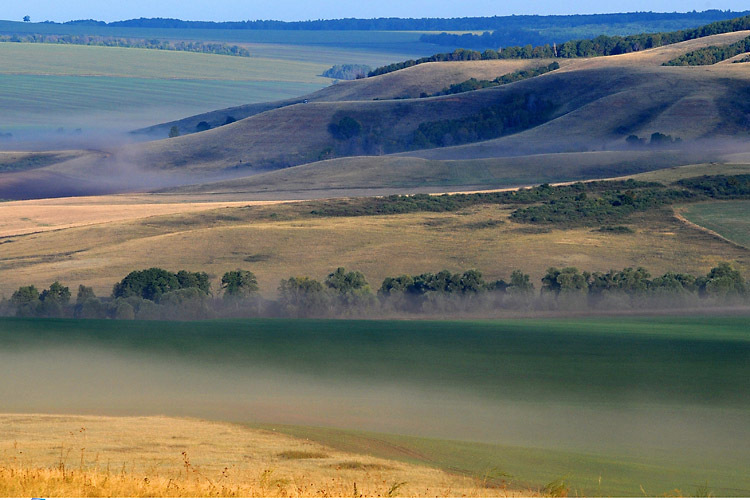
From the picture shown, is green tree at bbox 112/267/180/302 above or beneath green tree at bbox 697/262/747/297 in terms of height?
above

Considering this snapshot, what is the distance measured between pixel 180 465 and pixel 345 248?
4280 centimetres

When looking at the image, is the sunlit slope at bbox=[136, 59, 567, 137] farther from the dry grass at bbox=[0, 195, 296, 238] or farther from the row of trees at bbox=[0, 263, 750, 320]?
the row of trees at bbox=[0, 263, 750, 320]

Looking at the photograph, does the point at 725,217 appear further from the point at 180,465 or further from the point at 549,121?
the point at 549,121

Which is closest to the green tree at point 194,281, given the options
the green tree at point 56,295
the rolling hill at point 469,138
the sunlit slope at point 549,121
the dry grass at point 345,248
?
the dry grass at point 345,248

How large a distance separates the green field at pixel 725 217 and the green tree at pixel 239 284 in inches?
1095

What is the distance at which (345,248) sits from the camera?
62531 millimetres

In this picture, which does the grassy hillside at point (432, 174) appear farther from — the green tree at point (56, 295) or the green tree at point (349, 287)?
the green tree at point (56, 295)

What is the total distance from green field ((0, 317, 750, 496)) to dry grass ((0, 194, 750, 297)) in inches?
581

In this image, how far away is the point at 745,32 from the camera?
196750 mm

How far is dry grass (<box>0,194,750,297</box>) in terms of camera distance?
57312 mm

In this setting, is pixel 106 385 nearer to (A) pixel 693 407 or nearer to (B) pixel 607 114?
(A) pixel 693 407

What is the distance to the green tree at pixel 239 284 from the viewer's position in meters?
50.2

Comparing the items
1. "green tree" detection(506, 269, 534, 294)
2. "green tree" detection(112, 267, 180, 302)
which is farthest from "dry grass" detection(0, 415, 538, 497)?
"green tree" detection(506, 269, 534, 294)

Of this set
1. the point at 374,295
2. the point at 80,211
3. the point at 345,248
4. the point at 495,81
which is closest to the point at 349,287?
the point at 374,295
